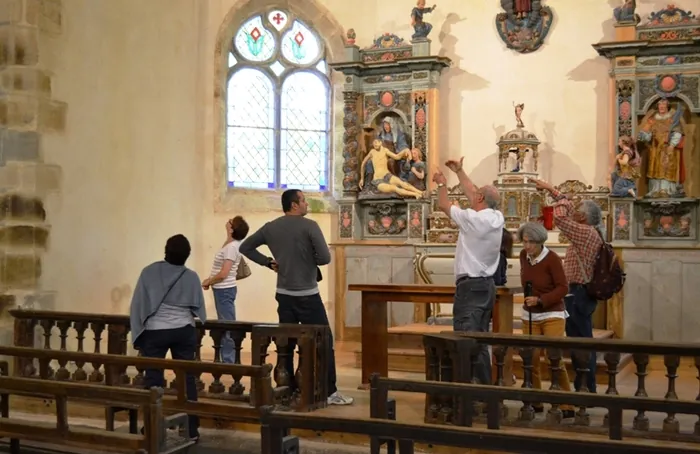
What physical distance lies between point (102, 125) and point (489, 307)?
480 centimetres

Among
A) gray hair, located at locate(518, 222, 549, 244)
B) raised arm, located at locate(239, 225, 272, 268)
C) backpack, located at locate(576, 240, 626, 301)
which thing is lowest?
backpack, located at locate(576, 240, 626, 301)

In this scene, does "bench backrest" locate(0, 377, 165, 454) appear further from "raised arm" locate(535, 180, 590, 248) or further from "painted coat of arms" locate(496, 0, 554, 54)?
"painted coat of arms" locate(496, 0, 554, 54)

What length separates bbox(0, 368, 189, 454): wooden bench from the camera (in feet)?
14.9

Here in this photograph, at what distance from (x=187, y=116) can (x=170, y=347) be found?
545cm

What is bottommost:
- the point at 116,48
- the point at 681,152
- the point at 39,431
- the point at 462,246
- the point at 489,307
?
the point at 39,431

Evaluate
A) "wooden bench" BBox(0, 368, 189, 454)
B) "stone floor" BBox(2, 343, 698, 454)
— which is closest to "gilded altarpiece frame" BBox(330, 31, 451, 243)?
"stone floor" BBox(2, 343, 698, 454)

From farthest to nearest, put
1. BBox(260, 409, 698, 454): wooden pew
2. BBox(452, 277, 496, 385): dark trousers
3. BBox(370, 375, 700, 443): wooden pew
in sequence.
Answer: BBox(452, 277, 496, 385): dark trousers, BBox(370, 375, 700, 443): wooden pew, BBox(260, 409, 698, 454): wooden pew

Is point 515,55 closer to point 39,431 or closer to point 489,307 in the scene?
point 489,307

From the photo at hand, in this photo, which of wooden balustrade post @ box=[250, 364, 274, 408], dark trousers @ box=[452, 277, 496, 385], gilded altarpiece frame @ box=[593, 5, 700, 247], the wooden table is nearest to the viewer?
wooden balustrade post @ box=[250, 364, 274, 408]

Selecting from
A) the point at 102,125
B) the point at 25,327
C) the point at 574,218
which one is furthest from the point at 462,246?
the point at 102,125

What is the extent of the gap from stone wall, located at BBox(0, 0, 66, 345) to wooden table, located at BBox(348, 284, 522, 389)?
3.07 meters

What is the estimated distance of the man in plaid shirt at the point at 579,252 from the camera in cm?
644

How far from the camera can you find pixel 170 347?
5.84 metres

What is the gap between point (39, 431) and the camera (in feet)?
16.1
